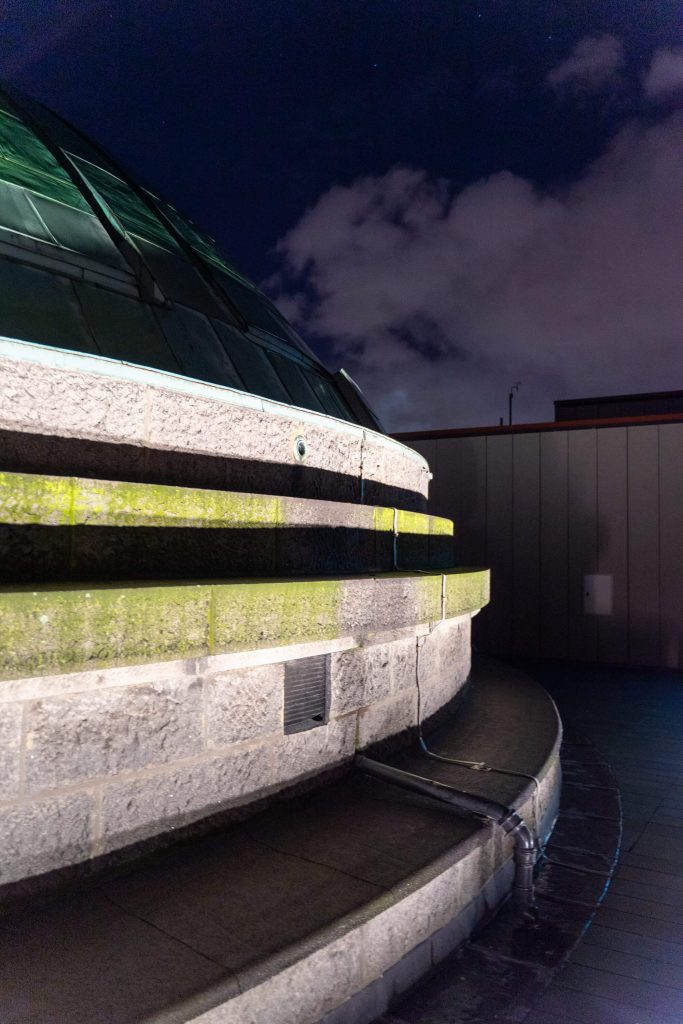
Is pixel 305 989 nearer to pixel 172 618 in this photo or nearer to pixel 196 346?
pixel 172 618

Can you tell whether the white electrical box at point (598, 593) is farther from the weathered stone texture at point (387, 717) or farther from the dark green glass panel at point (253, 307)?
the weathered stone texture at point (387, 717)

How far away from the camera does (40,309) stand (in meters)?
5.03

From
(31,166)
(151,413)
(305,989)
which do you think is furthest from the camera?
(31,166)

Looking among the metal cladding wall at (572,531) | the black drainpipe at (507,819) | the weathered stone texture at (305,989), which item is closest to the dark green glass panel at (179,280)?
the black drainpipe at (507,819)

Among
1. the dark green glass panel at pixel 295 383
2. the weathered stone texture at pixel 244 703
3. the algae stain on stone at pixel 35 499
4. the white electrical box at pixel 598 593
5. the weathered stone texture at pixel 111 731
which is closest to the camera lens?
the weathered stone texture at pixel 111 731

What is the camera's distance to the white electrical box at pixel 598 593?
13656 mm

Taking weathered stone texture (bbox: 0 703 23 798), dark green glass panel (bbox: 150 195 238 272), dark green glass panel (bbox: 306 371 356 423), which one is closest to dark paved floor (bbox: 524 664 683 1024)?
weathered stone texture (bbox: 0 703 23 798)

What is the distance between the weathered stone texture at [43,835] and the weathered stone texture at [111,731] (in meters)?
0.12

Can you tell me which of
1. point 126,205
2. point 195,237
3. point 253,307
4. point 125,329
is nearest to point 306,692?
point 125,329

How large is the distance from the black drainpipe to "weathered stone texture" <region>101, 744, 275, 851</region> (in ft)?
3.64

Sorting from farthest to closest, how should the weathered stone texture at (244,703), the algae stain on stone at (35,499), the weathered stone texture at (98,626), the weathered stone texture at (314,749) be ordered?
the weathered stone texture at (314,749)
the weathered stone texture at (244,703)
the algae stain on stone at (35,499)
the weathered stone texture at (98,626)

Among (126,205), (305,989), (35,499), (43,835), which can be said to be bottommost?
(305,989)

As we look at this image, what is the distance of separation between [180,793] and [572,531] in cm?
1177

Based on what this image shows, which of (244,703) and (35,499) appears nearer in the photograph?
(35,499)
